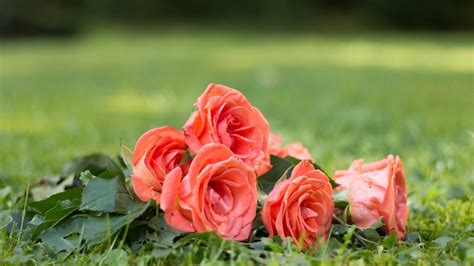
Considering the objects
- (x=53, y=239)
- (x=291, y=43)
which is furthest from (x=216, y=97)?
(x=291, y=43)

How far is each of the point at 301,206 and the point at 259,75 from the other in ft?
20.5

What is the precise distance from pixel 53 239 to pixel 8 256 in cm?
13

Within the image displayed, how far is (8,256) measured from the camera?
1.81 metres

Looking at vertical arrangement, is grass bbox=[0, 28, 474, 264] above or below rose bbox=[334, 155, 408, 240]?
below

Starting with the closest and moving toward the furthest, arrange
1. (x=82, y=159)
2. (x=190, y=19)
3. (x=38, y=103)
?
(x=82, y=159) → (x=38, y=103) → (x=190, y=19)

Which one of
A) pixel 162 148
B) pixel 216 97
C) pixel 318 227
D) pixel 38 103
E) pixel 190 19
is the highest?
pixel 216 97

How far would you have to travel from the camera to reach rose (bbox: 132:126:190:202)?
74.9 inches

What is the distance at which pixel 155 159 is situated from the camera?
6.35 ft

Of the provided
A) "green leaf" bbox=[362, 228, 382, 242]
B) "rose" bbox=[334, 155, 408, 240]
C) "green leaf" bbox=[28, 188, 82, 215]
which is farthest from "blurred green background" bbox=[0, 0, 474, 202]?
"green leaf" bbox=[28, 188, 82, 215]

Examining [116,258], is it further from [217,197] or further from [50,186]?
[50,186]

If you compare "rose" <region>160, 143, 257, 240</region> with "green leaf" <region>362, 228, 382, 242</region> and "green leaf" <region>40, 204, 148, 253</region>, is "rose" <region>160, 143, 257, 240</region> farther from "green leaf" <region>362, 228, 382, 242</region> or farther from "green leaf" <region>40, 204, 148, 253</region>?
"green leaf" <region>362, 228, 382, 242</region>

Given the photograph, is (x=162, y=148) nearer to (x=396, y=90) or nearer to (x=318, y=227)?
(x=318, y=227)

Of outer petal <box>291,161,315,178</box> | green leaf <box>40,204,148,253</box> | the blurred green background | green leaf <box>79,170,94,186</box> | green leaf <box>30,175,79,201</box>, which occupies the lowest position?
the blurred green background

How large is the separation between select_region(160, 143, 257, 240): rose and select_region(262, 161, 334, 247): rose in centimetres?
5
